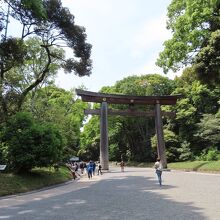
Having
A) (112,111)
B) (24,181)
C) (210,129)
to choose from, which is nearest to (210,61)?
(24,181)

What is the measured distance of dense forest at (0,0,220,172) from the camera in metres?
19.1

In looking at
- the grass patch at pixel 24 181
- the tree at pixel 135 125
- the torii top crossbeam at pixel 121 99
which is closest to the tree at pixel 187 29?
the torii top crossbeam at pixel 121 99

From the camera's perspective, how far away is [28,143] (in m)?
18.7

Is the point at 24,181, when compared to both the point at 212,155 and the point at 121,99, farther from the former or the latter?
the point at 212,155

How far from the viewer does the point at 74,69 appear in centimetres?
2622

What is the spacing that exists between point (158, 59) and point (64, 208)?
63.0 feet

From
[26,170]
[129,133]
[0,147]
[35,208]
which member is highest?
[129,133]

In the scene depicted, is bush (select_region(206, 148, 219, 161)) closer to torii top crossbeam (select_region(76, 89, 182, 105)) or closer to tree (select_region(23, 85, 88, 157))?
torii top crossbeam (select_region(76, 89, 182, 105))

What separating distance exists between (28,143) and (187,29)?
14.3 m

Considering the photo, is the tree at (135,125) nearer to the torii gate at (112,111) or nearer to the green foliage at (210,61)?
the torii gate at (112,111)

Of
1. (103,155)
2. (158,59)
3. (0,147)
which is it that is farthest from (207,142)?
(0,147)

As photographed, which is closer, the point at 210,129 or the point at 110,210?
the point at 110,210

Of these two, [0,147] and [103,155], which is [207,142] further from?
[0,147]

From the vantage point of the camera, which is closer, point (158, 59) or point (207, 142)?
point (158, 59)
